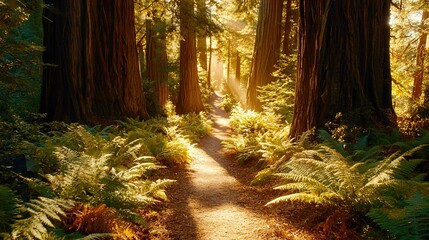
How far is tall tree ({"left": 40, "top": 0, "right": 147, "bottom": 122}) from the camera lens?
739 centimetres

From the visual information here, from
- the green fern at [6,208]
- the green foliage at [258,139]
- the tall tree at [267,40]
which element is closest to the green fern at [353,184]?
the green foliage at [258,139]

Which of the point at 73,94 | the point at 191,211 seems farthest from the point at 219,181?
the point at 73,94

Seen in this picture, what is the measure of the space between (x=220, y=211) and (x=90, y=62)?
18.6 ft

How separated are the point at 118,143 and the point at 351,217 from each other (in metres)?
4.44

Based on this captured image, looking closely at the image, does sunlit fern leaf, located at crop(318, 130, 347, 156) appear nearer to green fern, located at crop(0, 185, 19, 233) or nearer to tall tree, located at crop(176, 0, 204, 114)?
green fern, located at crop(0, 185, 19, 233)

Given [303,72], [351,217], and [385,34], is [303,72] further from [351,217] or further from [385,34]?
[351,217]

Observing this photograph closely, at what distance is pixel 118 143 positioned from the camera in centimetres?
613

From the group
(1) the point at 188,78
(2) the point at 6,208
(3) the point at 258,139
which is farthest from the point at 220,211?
(1) the point at 188,78

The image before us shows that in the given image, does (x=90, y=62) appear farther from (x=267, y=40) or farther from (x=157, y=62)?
(x=157, y=62)

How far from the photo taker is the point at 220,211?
15.1ft

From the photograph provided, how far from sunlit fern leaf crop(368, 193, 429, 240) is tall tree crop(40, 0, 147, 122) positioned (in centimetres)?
625

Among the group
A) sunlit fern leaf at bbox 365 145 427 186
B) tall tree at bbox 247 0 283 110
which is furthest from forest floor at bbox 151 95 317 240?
tall tree at bbox 247 0 283 110

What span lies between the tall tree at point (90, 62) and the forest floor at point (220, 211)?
3162mm

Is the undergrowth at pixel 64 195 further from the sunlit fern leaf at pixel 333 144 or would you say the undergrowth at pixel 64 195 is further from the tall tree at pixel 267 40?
the tall tree at pixel 267 40
